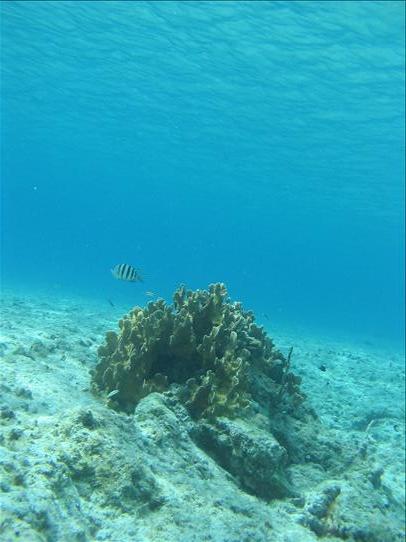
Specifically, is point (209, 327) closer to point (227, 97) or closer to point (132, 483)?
point (132, 483)

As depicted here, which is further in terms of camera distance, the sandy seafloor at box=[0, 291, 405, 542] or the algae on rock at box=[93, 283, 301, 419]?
the algae on rock at box=[93, 283, 301, 419]

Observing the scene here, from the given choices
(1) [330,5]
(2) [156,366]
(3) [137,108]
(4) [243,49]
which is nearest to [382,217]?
(3) [137,108]

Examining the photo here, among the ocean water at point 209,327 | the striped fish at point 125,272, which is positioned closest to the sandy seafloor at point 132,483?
the ocean water at point 209,327

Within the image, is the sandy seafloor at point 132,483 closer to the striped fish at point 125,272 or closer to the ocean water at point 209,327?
the ocean water at point 209,327

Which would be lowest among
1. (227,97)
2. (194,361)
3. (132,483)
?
(132,483)

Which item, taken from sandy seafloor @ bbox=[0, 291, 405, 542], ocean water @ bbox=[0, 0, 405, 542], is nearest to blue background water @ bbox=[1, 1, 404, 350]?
ocean water @ bbox=[0, 0, 405, 542]

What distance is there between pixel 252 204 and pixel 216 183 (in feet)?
39.7

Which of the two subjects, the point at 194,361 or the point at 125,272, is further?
the point at 125,272

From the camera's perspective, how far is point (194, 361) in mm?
6234

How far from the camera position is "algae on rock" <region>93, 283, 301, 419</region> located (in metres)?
5.63

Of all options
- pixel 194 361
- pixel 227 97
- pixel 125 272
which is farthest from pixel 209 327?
pixel 227 97

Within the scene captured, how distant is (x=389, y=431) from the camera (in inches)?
434

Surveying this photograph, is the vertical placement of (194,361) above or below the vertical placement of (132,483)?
above

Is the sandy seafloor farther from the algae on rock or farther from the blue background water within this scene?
the blue background water
